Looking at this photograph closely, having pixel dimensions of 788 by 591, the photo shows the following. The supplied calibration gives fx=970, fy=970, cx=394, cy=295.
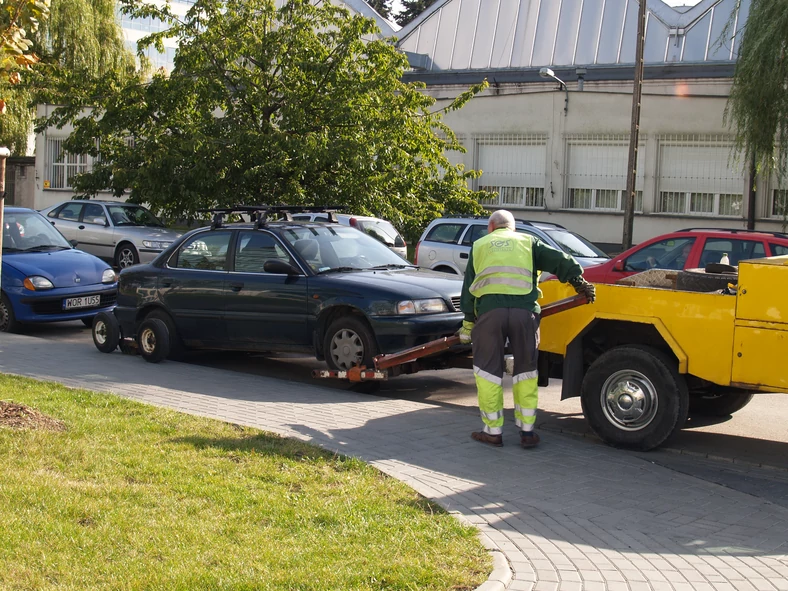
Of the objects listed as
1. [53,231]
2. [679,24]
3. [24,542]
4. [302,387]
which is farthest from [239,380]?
[679,24]

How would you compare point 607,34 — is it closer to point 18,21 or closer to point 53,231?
point 53,231

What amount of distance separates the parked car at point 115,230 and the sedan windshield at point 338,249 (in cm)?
1089

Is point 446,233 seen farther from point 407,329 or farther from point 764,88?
point 407,329

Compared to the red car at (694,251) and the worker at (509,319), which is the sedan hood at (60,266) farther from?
the worker at (509,319)

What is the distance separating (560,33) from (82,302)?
20713 mm

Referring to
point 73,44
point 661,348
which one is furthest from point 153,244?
point 73,44

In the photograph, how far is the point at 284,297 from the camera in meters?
9.97

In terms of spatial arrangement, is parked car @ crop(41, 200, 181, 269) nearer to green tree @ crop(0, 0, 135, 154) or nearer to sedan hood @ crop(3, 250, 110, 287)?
sedan hood @ crop(3, 250, 110, 287)

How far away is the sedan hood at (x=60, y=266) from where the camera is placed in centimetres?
1331

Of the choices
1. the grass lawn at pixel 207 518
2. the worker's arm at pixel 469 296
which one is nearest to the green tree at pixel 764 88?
the worker's arm at pixel 469 296

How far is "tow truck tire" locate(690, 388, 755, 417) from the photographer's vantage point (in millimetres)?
8555

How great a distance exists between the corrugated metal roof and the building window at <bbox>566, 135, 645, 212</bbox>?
2595 millimetres

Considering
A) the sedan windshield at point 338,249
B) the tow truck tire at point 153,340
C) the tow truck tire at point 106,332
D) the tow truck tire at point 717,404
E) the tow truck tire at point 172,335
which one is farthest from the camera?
the tow truck tire at point 106,332

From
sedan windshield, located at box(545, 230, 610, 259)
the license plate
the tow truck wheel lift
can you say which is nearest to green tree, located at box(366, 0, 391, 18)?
sedan windshield, located at box(545, 230, 610, 259)
